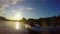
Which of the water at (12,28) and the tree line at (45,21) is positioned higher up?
the tree line at (45,21)

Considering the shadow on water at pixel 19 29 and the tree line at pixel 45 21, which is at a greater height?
the tree line at pixel 45 21

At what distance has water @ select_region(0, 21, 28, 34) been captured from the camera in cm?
154

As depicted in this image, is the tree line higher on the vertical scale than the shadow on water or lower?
higher

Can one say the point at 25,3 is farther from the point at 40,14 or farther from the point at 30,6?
the point at 40,14

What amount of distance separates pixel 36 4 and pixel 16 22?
12.4 inches

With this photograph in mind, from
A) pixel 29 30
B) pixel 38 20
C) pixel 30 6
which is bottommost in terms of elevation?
pixel 29 30

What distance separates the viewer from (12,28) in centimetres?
158

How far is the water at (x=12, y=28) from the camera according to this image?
154cm

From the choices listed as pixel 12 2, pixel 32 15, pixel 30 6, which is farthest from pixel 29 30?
pixel 12 2

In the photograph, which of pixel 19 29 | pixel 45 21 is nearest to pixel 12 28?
pixel 19 29

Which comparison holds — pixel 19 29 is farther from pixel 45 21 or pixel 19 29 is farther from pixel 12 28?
pixel 45 21

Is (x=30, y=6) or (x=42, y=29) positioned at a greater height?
(x=30, y=6)

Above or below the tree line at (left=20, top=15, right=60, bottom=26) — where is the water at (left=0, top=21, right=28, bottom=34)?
below

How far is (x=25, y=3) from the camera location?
157 centimetres
